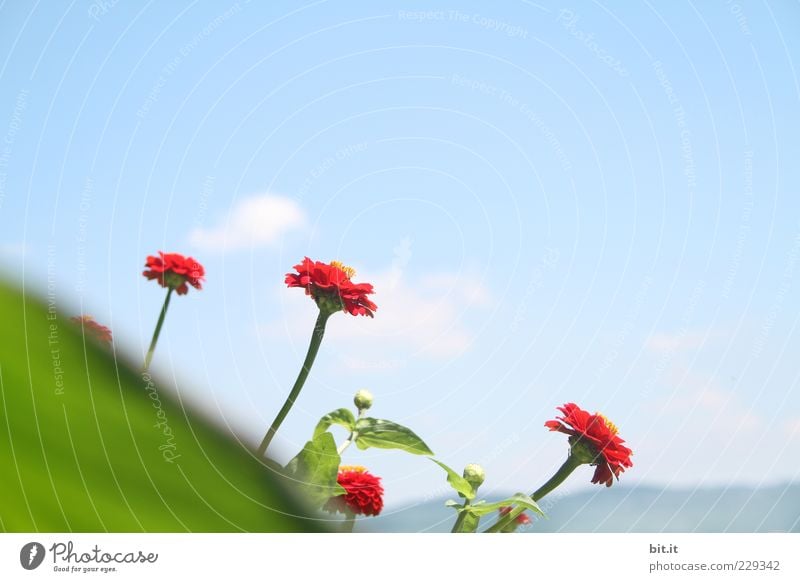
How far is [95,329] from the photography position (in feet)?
6.02

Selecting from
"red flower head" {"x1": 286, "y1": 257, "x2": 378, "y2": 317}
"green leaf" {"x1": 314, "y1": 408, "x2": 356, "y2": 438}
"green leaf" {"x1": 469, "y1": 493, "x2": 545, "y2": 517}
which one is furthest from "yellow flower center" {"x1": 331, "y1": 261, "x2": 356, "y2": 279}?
"green leaf" {"x1": 469, "y1": 493, "x2": 545, "y2": 517}

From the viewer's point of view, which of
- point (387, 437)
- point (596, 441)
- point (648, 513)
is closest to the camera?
point (596, 441)

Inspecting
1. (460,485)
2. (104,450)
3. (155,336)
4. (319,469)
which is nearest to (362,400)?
(319,469)

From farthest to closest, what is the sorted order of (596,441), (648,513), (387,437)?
(648,513)
(387,437)
(596,441)

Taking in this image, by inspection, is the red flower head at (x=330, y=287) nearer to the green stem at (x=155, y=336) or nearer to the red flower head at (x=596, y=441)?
the green stem at (x=155, y=336)

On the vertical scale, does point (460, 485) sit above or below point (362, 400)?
below

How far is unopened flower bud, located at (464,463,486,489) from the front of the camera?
176 centimetres

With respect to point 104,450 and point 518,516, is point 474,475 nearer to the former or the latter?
point 518,516

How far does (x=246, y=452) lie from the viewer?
186cm

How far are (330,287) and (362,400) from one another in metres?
0.28
